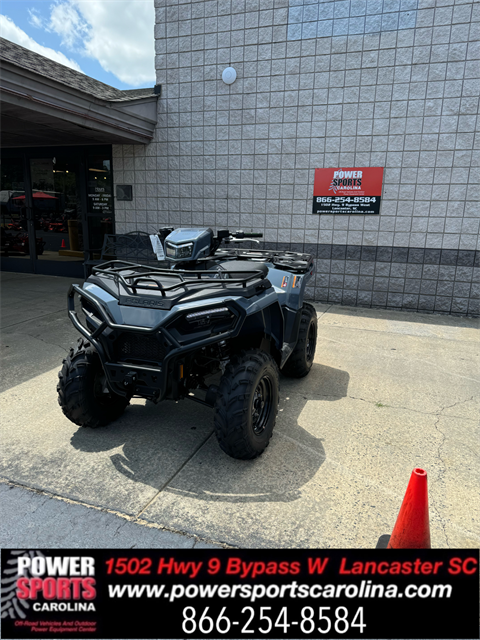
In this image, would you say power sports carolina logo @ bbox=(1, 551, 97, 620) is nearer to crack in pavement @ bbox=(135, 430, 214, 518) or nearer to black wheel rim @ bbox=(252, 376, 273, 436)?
crack in pavement @ bbox=(135, 430, 214, 518)

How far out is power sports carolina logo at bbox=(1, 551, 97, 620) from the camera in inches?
74.6

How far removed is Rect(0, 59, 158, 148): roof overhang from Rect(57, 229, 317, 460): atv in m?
4.07

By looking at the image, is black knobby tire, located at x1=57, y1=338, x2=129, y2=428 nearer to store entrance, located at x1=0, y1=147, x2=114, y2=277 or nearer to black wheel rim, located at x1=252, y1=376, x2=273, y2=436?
black wheel rim, located at x1=252, y1=376, x2=273, y2=436

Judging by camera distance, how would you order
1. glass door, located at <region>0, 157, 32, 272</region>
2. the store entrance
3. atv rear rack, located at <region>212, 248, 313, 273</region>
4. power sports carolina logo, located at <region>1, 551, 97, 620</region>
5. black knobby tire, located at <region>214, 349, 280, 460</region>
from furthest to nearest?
glass door, located at <region>0, 157, 32, 272</region> → the store entrance → atv rear rack, located at <region>212, 248, 313, 273</region> → black knobby tire, located at <region>214, 349, 280, 460</region> → power sports carolina logo, located at <region>1, 551, 97, 620</region>

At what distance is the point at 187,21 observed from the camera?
8.12 meters

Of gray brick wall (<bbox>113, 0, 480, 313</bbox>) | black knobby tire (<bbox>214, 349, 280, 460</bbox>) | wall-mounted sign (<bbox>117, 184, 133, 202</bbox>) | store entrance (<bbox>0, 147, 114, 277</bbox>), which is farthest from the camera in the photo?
store entrance (<bbox>0, 147, 114, 277</bbox>)

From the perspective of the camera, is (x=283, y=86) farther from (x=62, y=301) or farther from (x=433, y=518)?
(x=433, y=518)

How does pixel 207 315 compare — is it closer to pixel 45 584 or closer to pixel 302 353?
pixel 45 584

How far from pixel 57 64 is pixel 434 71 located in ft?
23.1

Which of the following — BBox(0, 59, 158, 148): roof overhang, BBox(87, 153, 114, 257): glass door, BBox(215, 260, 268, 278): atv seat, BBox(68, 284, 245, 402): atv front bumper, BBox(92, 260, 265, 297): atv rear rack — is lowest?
BBox(68, 284, 245, 402): atv front bumper

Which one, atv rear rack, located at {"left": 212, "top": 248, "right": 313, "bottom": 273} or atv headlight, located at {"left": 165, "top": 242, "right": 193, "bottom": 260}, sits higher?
atv headlight, located at {"left": 165, "top": 242, "right": 193, "bottom": 260}

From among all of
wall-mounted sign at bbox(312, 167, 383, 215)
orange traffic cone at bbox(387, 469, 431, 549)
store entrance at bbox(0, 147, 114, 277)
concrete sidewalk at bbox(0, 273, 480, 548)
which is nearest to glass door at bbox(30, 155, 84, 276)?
store entrance at bbox(0, 147, 114, 277)

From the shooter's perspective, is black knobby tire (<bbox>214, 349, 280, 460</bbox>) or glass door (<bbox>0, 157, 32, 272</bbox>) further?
glass door (<bbox>0, 157, 32, 272</bbox>)

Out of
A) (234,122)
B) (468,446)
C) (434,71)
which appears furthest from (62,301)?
(434,71)
